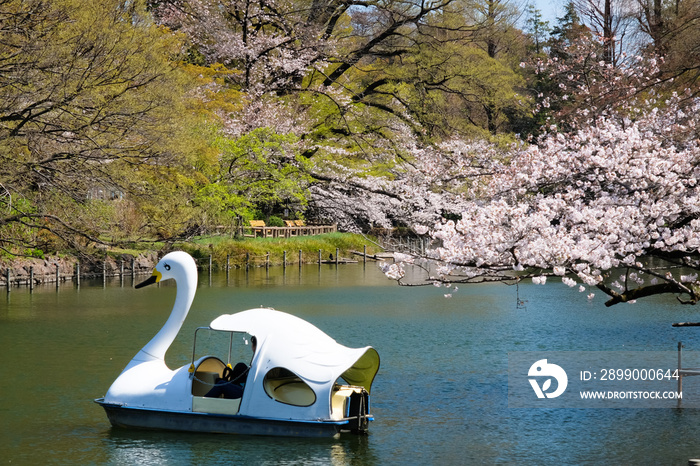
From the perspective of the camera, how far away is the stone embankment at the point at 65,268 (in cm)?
3092

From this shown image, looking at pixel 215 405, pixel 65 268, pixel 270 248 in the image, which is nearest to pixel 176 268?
pixel 215 405

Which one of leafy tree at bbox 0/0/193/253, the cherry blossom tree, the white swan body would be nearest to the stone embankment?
leafy tree at bbox 0/0/193/253

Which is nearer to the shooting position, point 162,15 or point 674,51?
point 674,51

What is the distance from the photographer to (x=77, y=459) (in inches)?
448

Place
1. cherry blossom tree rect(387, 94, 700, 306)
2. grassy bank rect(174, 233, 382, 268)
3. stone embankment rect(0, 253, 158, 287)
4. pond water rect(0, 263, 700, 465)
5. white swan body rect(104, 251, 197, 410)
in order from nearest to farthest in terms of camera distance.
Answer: cherry blossom tree rect(387, 94, 700, 306)
pond water rect(0, 263, 700, 465)
white swan body rect(104, 251, 197, 410)
stone embankment rect(0, 253, 158, 287)
grassy bank rect(174, 233, 382, 268)

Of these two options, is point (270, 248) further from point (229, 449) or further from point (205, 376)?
point (229, 449)

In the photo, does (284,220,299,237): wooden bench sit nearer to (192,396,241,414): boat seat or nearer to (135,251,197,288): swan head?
(135,251,197,288): swan head

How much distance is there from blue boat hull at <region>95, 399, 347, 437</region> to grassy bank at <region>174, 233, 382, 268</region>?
24.8 meters

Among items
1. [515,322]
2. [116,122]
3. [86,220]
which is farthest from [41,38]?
[515,322]

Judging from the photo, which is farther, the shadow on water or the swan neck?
the swan neck

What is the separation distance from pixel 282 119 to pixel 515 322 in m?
18.9

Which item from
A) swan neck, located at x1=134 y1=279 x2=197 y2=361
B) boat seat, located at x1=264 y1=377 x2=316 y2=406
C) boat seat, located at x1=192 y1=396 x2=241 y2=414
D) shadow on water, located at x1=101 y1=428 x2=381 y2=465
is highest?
swan neck, located at x1=134 y1=279 x2=197 y2=361

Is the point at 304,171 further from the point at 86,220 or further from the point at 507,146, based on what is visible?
the point at 86,220

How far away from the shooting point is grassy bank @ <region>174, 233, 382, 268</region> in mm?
39881
